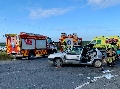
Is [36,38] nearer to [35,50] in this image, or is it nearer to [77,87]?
[35,50]

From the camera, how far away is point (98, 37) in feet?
84.6

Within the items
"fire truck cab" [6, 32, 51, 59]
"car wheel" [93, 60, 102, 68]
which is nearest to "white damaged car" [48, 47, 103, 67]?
"car wheel" [93, 60, 102, 68]

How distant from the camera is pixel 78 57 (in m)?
16.8

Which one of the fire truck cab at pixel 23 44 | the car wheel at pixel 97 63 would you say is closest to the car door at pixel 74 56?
the car wheel at pixel 97 63

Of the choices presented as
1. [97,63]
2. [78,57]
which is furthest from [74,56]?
[97,63]

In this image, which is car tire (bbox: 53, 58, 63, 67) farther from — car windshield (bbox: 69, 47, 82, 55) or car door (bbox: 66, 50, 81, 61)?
car windshield (bbox: 69, 47, 82, 55)

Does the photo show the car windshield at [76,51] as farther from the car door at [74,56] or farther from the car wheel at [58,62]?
the car wheel at [58,62]

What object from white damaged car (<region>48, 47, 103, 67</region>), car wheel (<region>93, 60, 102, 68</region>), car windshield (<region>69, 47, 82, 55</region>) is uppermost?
car windshield (<region>69, 47, 82, 55</region>)

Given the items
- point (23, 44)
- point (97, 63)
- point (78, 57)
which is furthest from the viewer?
point (23, 44)

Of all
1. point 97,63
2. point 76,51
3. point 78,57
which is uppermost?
point 76,51

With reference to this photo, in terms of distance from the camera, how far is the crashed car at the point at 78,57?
16875mm

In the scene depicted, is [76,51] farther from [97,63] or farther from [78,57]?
[97,63]

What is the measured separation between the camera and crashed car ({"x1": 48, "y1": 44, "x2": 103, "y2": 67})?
1688cm

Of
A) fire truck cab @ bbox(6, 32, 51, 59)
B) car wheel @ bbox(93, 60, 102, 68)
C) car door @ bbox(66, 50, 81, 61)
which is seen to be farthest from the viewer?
fire truck cab @ bbox(6, 32, 51, 59)
